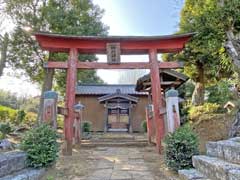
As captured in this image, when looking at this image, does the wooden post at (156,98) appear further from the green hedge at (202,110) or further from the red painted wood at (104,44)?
the green hedge at (202,110)

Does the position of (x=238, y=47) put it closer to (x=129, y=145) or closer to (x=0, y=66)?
(x=129, y=145)

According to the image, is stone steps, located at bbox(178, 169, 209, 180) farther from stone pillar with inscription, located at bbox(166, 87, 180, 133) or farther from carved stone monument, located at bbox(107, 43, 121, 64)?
carved stone monument, located at bbox(107, 43, 121, 64)

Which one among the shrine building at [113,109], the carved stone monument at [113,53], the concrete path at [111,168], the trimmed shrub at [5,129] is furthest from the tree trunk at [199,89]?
the trimmed shrub at [5,129]

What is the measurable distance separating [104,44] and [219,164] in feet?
15.4

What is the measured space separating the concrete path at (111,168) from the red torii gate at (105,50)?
2.77 ft

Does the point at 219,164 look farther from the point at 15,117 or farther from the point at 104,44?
the point at 15,117

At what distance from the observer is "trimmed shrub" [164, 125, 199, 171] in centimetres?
419

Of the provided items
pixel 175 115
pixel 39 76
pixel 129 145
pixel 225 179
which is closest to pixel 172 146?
pixel 175 115

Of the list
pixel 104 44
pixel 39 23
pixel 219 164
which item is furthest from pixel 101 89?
pixel 219 164

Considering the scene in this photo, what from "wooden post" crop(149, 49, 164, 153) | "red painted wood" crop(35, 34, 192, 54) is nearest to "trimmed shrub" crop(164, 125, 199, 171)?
"wooden post" crop(149, 49, 164, 153)

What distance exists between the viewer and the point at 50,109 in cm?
522

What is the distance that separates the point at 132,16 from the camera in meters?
9.07

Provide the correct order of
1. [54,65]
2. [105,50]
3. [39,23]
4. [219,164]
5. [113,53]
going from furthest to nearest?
[39,23] < [105,50] < [113,53] < [54,65] < [219,164]

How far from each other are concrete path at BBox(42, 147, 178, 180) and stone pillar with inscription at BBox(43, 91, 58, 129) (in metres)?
0.91
